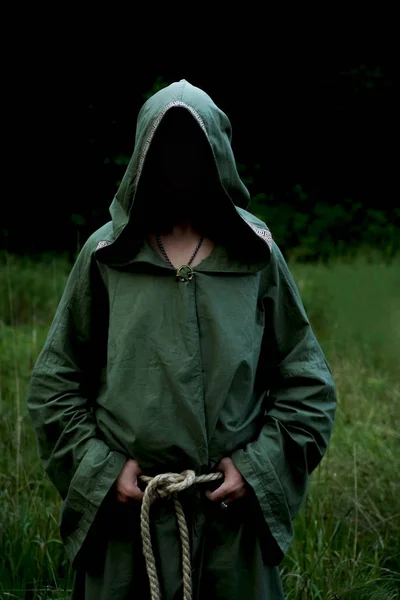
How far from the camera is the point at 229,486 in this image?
6.68 feet

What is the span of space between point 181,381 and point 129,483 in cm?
28

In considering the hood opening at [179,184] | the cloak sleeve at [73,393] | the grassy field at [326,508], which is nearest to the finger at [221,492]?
the cloak sleeve at [73,393]

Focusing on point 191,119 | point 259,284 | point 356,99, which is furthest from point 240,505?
point 356,99

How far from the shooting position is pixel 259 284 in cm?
221

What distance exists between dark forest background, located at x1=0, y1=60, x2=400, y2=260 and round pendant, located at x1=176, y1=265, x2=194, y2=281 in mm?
1731

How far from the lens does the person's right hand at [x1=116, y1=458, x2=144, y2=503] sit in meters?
2.03

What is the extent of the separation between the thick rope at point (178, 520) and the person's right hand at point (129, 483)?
41 millimetres

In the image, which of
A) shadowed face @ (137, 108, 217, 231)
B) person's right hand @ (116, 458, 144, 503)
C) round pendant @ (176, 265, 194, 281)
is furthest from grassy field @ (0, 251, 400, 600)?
shadowed face @ (137, 108, 217, 231)

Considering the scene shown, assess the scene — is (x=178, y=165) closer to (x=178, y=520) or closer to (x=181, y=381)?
(x=181, y=381)

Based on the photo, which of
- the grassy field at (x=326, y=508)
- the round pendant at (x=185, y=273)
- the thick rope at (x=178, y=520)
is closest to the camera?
the thick rope at (x=178, y=520)

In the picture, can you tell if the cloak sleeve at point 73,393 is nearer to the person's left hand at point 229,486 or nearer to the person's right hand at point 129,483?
the person's right hand at point 129,483

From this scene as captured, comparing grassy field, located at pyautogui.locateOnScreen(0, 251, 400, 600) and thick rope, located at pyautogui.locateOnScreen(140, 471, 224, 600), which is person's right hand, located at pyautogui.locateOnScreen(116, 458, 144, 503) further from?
grassy field, located at pyautogui.locateOnScreen(0, 251, 400, 600)

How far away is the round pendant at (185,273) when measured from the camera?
2.09 m

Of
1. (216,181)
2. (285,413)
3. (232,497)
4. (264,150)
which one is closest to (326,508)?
(285,413)
